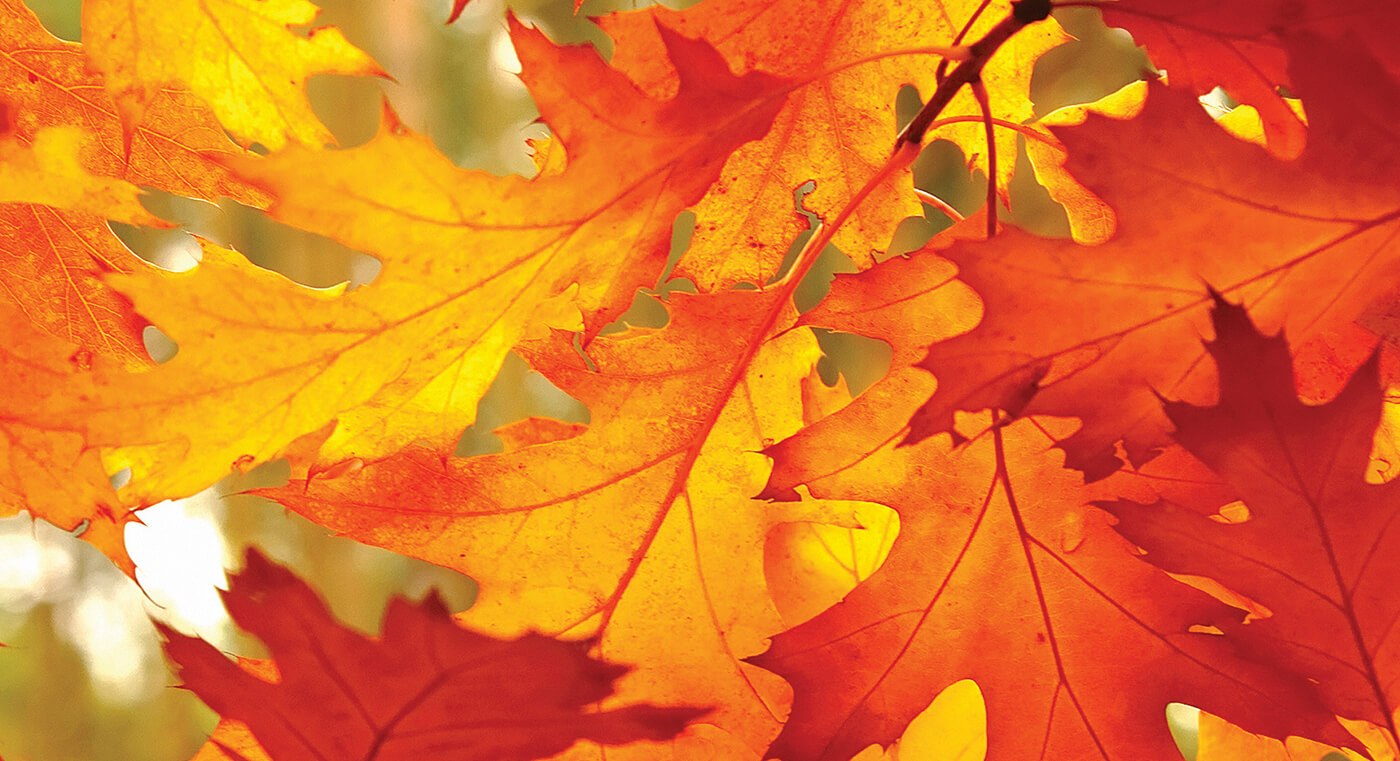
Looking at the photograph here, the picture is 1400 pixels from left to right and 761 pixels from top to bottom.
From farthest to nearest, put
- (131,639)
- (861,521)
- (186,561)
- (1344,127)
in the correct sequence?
(131,639) < (186,561) < (861,521) < (1344,127)

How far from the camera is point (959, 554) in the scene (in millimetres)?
311

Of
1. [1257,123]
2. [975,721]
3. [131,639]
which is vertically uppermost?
[1257,123]

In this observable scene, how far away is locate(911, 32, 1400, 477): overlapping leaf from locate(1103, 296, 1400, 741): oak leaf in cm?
2

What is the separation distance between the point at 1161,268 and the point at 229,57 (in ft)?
0.93

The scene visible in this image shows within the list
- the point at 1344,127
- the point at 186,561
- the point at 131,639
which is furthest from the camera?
the point at 131,639

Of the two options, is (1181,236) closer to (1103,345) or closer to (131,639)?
(1103,345)

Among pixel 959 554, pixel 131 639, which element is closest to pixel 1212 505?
pixel 959 554

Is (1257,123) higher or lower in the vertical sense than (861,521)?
higher

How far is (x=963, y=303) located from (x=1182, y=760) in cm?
15

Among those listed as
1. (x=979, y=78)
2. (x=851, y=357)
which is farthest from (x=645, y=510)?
(x=851, y=357)

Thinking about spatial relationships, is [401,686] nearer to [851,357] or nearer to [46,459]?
[46,459]

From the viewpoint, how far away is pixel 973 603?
312 mm

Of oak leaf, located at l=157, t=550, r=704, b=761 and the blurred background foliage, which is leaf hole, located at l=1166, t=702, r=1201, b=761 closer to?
the blurred background foliage

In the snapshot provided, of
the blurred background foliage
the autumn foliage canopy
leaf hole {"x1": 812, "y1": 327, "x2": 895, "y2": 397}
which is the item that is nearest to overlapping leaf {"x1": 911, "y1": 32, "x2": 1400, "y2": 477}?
the autumn foliage canopy
